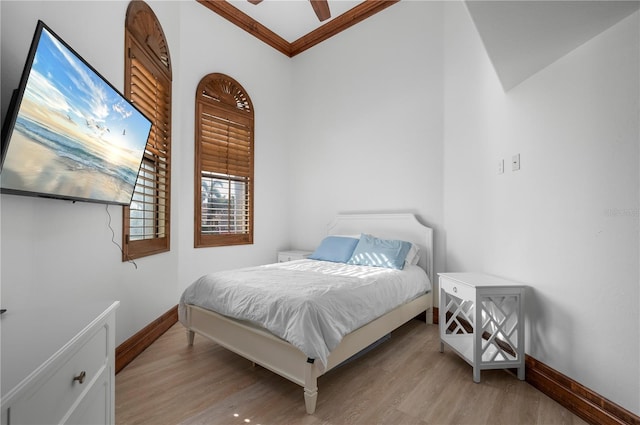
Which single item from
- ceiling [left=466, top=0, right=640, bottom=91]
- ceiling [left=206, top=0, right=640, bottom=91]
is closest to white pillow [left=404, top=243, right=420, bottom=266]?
ceiling [left=206, top=0, right=640, bottom=91]

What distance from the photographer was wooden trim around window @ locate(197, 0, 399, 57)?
374 centimetres

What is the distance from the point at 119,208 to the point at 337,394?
6.59 ft

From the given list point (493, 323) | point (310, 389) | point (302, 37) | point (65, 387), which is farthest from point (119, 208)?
point (302, 37)

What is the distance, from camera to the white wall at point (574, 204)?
1588 mm

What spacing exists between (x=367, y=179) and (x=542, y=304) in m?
2.26

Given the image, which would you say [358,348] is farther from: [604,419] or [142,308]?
[142,308]

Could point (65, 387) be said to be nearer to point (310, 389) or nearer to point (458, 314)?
point (310, 389)

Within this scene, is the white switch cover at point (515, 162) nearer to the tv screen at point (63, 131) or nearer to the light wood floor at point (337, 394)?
the light wood floor at point (337, 394)

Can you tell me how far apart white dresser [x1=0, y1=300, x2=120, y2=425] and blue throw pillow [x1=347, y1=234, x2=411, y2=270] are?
2.35 metres

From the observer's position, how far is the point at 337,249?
11.5 ft

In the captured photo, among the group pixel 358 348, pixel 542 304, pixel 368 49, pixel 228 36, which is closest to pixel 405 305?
pixel 358 348

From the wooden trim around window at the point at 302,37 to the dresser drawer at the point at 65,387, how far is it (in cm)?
383

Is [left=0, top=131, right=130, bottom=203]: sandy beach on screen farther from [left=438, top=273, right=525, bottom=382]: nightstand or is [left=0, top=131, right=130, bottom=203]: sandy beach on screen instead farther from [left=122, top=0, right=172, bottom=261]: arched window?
[left=438, top=273, right=525, bottom=382]: nightstand

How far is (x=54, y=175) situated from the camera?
58.5 inches
